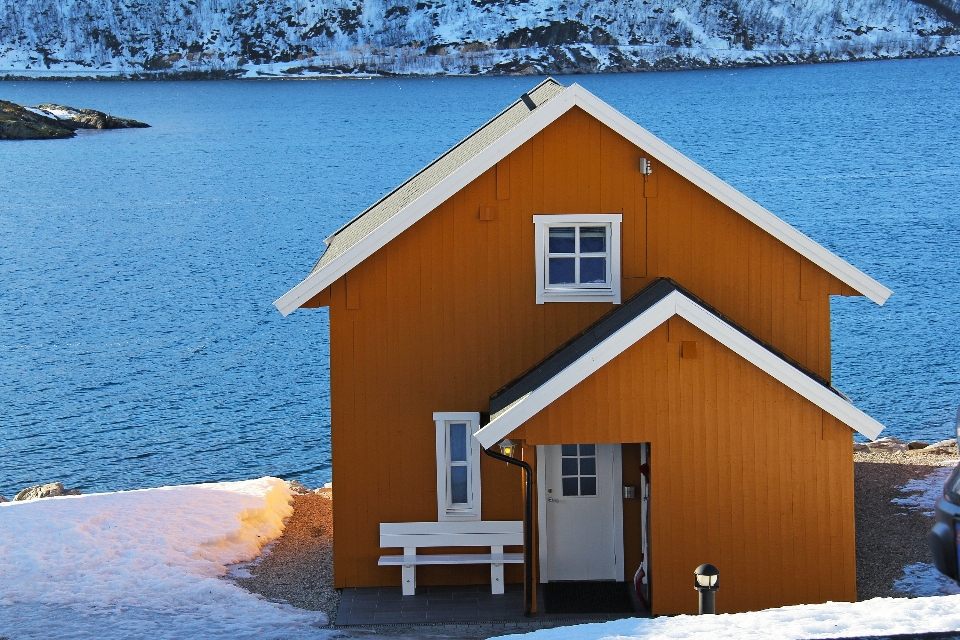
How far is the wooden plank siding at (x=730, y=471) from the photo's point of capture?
14.0 m

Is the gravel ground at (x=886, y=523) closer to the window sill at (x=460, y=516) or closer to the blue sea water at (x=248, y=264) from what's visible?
the window sill at (x=460, y=516)

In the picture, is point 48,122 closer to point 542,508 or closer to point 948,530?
point 542,508

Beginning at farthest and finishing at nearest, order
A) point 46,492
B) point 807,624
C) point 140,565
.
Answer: point 46,492, point 140,565, point 807,624

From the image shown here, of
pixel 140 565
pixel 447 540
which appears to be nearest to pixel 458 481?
pixel 447 540

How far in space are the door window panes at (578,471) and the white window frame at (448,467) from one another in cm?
109

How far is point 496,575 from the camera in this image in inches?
610

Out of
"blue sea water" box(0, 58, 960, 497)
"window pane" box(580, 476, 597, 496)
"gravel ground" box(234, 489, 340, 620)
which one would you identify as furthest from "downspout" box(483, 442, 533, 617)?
"blue sea water" box(0, 58, 960, 497)

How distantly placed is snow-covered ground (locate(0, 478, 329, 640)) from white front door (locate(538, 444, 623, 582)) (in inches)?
125

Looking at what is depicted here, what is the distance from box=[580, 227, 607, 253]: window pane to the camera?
1586cm

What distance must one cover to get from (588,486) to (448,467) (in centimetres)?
178

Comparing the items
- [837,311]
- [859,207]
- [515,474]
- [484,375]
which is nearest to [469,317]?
[484,375]

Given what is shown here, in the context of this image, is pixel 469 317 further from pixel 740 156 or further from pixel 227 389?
pixel 740 156

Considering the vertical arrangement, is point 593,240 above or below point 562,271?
above

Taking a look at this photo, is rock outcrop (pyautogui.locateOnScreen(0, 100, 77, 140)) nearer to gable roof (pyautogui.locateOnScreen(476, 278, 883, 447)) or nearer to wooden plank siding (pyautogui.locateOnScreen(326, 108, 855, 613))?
wooden plank siding (pyautogui.locateOnScreen(326, 108, 855, 613))
